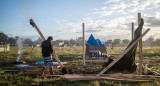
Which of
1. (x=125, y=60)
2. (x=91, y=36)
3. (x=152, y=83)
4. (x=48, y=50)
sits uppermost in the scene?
(x=91, y=36)

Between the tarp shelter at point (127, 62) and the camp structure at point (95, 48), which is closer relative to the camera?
the tarp shelter at point (127, 62)

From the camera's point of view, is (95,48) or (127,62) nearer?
(127,62)

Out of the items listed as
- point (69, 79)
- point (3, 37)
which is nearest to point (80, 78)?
point (69, 79)

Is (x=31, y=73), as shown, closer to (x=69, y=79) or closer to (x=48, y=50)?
(x=48, y=50)

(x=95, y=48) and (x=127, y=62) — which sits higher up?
(x=95, y=48)

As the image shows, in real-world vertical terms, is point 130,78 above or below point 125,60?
below

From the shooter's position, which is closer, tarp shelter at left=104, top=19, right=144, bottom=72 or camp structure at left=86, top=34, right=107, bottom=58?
tarp shelter at left=104, top=19, right=144, bottom=72

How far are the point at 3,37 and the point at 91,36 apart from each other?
51.0m

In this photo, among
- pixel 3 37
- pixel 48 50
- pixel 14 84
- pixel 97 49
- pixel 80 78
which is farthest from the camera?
pixel 3 37

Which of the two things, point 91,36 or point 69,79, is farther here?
point 91,36

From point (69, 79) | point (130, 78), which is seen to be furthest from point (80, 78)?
point (130, 78)

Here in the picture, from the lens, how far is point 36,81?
265 inches

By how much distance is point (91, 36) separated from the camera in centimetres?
1677

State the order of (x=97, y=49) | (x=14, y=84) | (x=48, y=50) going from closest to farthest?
(x=14, y=84) < (x=48, y=50) < (x=97, y=49)
